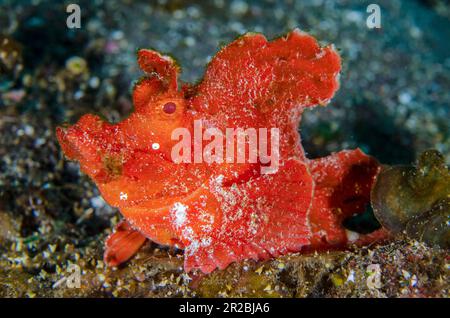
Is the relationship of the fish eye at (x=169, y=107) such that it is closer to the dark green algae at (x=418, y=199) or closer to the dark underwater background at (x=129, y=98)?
the dark underwater background at (x=129, y=98)

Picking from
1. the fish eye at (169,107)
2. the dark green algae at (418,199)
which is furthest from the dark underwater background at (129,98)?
the fish eye at (169,107)

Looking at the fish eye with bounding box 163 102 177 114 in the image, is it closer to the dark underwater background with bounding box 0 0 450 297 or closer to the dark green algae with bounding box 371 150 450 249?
the dark underwater background with bounding box 0 0 450 297

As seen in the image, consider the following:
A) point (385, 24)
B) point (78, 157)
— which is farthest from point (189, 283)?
point (385, 24)

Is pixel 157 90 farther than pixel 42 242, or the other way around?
pixel 42 242

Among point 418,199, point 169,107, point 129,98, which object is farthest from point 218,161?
point 129,98

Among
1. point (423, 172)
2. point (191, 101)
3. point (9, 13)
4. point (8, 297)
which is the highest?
point (9, 13)

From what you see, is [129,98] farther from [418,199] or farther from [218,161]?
[418,199]
